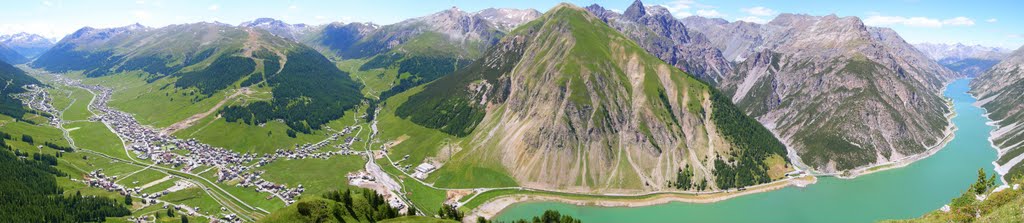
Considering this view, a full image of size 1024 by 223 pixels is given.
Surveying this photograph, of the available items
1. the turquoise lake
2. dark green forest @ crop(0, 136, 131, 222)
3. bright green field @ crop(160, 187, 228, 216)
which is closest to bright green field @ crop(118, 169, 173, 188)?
dark green forest @ crop(0, 136, 131, 222)

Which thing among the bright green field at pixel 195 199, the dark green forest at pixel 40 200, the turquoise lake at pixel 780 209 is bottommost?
the turquoise lake at pixel 780 209

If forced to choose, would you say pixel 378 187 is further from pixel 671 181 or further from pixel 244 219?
pixel 671 181

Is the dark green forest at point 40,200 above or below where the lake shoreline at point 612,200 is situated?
above

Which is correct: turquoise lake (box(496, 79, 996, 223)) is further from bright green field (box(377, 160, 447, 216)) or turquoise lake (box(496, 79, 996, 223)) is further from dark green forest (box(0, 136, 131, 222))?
dark green forest (box(0, 136, 131, 222))

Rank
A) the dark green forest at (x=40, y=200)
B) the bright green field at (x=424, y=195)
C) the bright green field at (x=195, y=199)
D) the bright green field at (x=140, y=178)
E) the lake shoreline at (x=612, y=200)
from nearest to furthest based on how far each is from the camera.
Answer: the dark green forest at (x=40, y=200) < the bright green field at (x=195, y=199) < the bright green field at (x=424, y=195) < the lake shoreline at (x=612, y=200) < the bright green field at (x=140, y=178)

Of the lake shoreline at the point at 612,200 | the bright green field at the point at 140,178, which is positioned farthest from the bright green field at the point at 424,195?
the bright green field at the point at 140,178

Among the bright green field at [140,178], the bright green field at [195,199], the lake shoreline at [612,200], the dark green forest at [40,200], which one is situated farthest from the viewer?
the bright green field at [140,178]

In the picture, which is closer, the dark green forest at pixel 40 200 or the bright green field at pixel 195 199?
the dark green forest at pixel 40 200

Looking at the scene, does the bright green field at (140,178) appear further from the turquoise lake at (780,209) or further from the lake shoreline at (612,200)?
the turquoise lake at (780,209)

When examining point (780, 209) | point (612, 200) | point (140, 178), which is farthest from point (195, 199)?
point (780, 209)

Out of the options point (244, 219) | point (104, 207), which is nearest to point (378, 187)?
point (244, 219)

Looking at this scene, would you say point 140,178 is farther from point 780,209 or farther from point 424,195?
point 780,209
